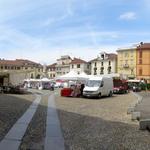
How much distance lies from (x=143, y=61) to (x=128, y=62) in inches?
246

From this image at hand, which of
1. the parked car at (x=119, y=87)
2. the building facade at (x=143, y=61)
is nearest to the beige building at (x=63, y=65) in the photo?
the building facade at (x=143, y=61)

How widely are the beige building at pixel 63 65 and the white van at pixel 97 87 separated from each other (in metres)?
109

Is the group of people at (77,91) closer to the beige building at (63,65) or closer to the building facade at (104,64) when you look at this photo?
the building facade at (104,64)

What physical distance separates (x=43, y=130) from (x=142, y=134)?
3.49m

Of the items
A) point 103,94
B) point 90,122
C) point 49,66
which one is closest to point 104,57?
point 49,66

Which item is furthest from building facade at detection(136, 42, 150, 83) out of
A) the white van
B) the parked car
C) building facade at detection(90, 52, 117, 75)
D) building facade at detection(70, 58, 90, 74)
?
the white van

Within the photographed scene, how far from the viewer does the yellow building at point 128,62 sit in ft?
391

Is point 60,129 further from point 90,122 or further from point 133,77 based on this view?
point 133,77

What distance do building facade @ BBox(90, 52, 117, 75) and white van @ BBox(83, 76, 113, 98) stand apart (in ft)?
265

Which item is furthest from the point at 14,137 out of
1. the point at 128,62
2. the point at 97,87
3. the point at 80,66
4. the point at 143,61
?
the point at 80,66

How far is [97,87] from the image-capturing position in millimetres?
43469

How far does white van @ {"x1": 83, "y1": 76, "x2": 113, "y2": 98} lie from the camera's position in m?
42.4

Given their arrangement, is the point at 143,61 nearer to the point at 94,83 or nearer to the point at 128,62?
the point at 128,62

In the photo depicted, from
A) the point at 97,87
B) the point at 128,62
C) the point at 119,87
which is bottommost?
the point at 119,87
